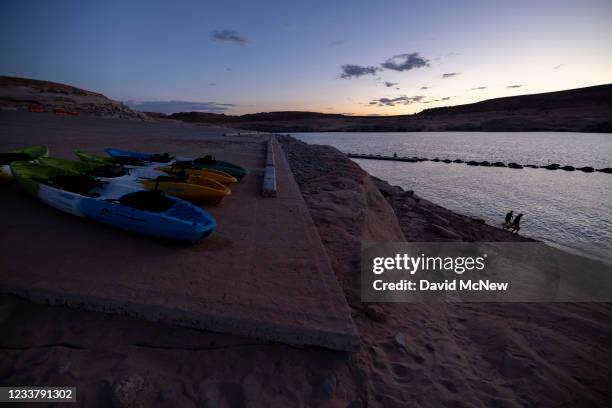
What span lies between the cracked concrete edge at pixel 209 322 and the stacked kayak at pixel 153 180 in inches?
111

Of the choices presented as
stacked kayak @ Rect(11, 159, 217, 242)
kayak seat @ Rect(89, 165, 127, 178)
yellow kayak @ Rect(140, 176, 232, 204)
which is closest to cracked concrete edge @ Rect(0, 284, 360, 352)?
stacked kayak @ Rect(11, 159, 217, 242)

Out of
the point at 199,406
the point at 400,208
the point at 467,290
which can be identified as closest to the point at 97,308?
the point at 199,406

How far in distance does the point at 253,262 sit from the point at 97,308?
1.86m

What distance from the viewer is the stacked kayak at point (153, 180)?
6410 millimetres

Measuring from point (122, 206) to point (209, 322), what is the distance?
9.33ft

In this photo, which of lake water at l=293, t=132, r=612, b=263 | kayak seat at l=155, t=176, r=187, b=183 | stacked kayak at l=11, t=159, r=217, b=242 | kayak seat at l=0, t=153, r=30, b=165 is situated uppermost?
kayak seat at l=0, t=153, r=30, b=165

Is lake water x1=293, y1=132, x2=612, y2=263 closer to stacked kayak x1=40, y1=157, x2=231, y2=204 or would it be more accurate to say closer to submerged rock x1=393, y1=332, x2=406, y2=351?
submerged rock x1=393, y1=332, x2=406, y2=351

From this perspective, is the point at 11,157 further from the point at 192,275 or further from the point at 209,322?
the point at 209,322

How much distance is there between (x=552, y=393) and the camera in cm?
337

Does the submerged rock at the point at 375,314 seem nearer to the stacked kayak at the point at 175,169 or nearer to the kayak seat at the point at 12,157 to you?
the stacked kayak at the point at 175,169

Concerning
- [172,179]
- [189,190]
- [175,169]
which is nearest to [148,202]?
[189,190]

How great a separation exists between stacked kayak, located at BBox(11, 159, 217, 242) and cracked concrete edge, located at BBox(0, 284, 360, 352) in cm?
148

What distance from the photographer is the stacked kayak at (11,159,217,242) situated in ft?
14.8

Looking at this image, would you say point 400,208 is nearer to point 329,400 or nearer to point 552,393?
point 552,393
